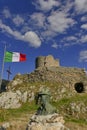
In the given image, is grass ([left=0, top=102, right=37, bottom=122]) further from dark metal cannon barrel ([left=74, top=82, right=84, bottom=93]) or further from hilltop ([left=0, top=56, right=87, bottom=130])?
dark metal cannon barrel ([left=74, top=82, right=84, bottom=93])

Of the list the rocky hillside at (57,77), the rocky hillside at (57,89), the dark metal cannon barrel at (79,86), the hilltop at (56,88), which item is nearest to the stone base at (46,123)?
the hilltop at (56,88)

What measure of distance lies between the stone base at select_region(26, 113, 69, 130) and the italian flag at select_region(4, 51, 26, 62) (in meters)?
18.0

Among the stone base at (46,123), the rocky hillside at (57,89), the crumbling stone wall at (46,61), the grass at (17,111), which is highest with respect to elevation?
the crumbling stone wall at (46,61)

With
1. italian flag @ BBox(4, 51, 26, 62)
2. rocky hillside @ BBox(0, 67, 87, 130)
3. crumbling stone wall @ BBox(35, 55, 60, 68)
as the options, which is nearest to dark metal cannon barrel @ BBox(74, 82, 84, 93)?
rocky hillside @ BBox(0, 67, 87, 130)

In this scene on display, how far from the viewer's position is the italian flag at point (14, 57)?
28.6 meters

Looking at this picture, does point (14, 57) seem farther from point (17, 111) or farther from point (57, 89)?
point (57, 89)

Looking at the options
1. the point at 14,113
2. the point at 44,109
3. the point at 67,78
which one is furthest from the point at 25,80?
the point at 44,109

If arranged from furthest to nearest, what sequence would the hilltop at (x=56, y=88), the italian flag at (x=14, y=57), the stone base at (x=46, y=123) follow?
the hilltop at (x=56, y=88), the italian flag at (x=14, y=57), the stone base at (x=46, y=123)

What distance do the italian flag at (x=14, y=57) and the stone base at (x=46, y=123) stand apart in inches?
708

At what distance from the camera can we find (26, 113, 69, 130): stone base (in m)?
10.7

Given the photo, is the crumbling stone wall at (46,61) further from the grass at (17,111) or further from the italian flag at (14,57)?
the italian flag at (14,57)

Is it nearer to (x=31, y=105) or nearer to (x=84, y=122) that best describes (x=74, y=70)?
(x=31, y=105)

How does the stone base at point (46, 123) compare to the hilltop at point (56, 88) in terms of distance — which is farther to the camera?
the hilltop at point (56, 88)

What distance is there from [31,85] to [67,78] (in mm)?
6715
